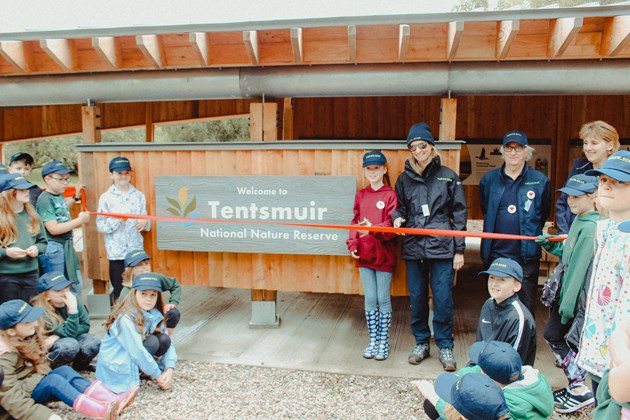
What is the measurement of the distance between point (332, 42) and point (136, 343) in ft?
10.9

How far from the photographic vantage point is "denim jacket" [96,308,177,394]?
399cm

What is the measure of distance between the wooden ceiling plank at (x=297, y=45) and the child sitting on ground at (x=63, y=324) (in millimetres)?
2893

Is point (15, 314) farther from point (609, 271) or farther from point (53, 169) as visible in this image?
point (609, 271)

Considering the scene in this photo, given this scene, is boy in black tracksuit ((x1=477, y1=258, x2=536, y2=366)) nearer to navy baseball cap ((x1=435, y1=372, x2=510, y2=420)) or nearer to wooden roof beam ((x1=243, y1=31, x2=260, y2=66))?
navy baseball cap ((x1=435, y1=372, x2=510, y2=420))

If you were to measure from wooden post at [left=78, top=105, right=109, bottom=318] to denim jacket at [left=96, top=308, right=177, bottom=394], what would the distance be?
2060 millimetres

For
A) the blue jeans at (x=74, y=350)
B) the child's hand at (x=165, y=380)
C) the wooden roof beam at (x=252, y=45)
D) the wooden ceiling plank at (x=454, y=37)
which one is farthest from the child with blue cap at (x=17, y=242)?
the wooden ceiling plank at (x=454, y=37)

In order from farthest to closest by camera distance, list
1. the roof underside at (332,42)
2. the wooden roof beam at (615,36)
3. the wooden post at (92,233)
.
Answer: the wooden post at (92,233) → the roof underside at (332,42) → the wooden roof beam at (615,36)

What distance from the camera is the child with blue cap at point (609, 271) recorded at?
2383 mm

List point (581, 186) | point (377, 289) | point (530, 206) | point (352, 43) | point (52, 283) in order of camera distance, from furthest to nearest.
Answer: point (352, 43)
point (377, 289)
point (530, 206)
point (52, 283)
point (581, 186)

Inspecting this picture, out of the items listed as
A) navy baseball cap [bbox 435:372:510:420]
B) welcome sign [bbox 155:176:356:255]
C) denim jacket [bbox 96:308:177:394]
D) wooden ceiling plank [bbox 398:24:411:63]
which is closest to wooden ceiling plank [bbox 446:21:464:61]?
wooden ceiling plank [bbox 398:24:411:63]

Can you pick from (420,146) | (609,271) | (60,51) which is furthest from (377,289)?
(60,51)

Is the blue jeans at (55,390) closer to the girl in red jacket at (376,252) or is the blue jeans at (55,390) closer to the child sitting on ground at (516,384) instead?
the girl in red jacket at (376,252)

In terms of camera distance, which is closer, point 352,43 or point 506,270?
point 506,270

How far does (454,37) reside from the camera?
469 cm
